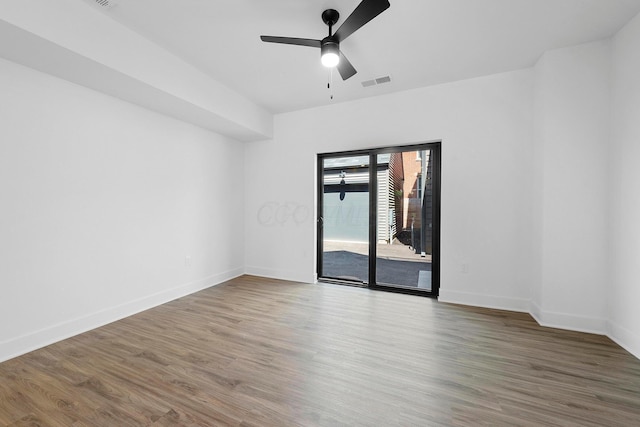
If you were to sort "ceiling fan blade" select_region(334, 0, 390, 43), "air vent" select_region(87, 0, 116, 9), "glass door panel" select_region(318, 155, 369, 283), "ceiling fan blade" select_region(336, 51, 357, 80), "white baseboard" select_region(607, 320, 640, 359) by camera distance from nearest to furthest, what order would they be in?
"ceiling fan blade" select_region(334, 0, 390, 43)
"air vent" select_region(87, 0, 116, 9)
"white baseboard" select_region(607, 320, 640, 359)
"ceiling fan blade" select_region(336, 51, 357, 80)
"glass door panel" select_region(318, 155, 369, 283)

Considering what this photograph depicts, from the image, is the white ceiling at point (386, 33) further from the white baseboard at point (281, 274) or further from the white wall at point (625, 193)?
the white baseboard at point (281, 274)

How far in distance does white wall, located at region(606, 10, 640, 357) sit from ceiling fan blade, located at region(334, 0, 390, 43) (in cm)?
233

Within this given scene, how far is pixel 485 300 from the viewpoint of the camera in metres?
3.29

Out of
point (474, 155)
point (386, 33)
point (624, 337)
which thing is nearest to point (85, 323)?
point (386, 33)

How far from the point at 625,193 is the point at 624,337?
1285 millimetres

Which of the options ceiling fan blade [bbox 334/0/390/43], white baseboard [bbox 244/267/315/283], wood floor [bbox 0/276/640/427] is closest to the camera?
wood floor [bbox 0/276/640/427]

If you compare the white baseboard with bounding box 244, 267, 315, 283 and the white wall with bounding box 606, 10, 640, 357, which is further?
the white baseboard with bounding box 244, 267, 315, 283

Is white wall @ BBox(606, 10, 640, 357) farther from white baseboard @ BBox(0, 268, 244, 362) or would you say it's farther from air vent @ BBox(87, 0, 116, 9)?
white baseboard @ BBox(0, 268, 244, 362)

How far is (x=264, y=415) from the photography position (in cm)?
158

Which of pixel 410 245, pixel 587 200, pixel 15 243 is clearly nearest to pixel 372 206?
pixel 410 245

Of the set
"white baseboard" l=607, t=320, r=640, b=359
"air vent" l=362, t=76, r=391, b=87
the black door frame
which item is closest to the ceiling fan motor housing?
"air vent" l=362, t=76, r=391, b=87

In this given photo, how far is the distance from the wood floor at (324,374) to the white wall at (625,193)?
0.91 ft

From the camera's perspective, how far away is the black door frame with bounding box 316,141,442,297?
362 centimetres

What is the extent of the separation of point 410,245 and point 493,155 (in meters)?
1.56
